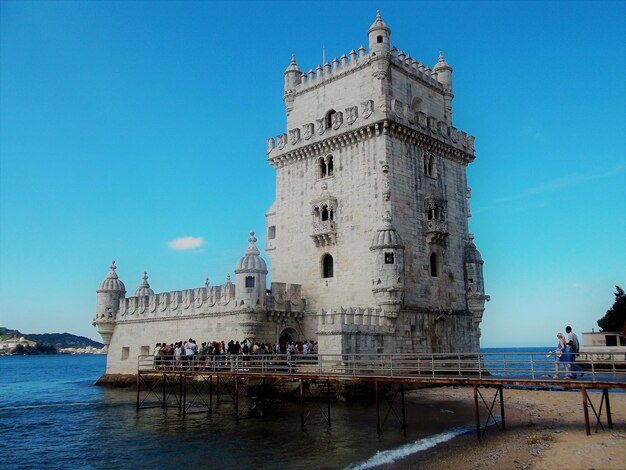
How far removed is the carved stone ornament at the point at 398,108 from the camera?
110 ft

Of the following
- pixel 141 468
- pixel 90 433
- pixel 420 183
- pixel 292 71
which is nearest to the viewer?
pixel 141 468

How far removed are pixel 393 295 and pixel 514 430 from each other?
10875mm

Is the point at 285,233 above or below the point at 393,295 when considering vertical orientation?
above

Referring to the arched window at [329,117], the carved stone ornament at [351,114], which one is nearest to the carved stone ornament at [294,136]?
the arched window at [329,117]

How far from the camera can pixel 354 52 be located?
35812mm

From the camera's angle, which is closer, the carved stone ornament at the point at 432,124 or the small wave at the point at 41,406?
the carved stone ornament at the point at 432,124

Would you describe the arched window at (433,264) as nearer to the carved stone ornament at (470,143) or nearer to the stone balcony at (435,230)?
the stone balcony at (435,230)

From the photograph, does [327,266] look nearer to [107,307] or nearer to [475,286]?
[475,286]

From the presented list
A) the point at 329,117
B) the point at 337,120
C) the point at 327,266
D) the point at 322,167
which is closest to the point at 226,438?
the point at 327,266

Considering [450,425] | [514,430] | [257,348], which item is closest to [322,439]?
[450,425]

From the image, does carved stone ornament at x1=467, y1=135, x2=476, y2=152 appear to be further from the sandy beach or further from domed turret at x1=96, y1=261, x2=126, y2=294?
domed turret at x1=96, y1=261, x2=126, y2=294

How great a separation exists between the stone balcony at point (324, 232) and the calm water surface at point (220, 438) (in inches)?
391

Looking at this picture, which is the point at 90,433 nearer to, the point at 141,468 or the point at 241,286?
the point at 141,468

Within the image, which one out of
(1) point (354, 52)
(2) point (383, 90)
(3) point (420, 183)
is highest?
(1) point (354, 52)
